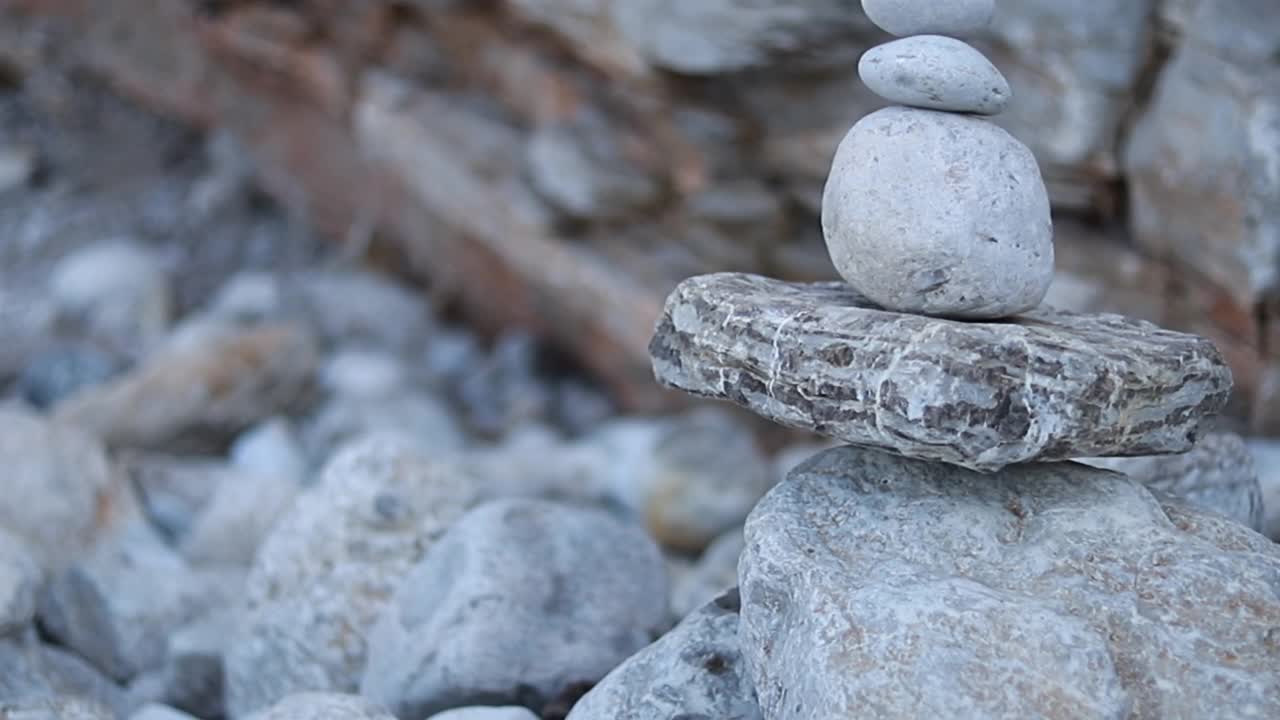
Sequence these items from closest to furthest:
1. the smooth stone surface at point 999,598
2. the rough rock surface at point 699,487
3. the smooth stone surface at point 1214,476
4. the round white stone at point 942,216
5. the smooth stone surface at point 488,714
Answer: the smooth stone surface at point 999,598 → the round white stone at point 942,216 → the smooth stone surface at point 488,714 → the smooth stone surface at point 1214,476 → the rough rock surface at point 699,487

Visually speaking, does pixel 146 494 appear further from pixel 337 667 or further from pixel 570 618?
pixel 570 618

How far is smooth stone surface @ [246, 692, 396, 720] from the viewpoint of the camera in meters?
2.59

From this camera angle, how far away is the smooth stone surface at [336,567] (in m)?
3.20

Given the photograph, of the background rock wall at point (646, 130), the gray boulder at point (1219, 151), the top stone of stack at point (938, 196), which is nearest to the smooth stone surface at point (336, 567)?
the top stone of stack at point (938, 196)

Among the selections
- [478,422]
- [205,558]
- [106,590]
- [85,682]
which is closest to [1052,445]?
[85,682]

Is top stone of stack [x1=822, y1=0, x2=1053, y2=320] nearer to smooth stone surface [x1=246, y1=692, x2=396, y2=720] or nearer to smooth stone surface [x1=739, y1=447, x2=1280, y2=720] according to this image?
smooth stone surface [x1=739, y1=447, x2=1280, y2=720]

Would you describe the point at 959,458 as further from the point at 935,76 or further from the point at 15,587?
the point at 15,587

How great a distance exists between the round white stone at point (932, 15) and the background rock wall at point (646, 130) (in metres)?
1.95

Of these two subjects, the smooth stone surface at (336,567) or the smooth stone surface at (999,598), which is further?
the smooth stone surface at (336,567)

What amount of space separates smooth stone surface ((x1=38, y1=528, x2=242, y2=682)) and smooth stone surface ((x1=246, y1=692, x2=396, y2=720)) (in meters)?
1.09

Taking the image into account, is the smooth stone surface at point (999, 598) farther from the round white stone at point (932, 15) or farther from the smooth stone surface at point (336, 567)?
the smooth stone surface at point (336, 567)

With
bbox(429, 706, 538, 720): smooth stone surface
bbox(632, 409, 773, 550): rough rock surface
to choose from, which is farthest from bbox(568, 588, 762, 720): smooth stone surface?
bbox(632, 409, 773, 550): rough rock surface

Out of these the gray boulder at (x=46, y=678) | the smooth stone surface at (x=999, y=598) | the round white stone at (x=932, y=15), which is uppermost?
the round white stone at (x=932, y=15)

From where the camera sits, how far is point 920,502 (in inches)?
96.0
